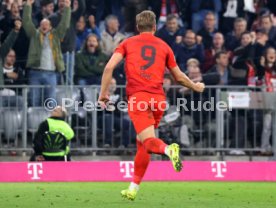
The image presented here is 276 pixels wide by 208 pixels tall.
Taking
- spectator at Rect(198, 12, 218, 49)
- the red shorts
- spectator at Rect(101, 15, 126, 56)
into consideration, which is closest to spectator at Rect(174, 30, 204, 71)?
spectator at Rect(198, 12, 218, 49)

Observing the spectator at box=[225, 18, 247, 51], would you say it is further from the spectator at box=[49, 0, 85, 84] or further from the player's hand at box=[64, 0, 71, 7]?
the player's hand at box=[64, 0, 71, 7]

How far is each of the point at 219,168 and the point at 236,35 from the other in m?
3.90

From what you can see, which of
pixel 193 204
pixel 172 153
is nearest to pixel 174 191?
pixel 193 204

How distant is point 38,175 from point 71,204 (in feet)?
21.7

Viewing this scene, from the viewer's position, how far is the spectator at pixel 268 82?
1953cm

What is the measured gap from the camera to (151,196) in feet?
41.4

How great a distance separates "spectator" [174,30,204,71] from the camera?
20062mm

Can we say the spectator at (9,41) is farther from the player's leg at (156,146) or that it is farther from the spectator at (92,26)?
the player's leg at (156,146)

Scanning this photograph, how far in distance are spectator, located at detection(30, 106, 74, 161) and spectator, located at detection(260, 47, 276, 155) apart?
172 inches

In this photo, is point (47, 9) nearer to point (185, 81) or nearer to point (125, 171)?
point (125, 171)

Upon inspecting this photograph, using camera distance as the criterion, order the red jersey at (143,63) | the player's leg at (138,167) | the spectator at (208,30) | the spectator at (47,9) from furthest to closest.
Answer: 1. the spectator at (208,30)
2. the spectator at (47,9)
3. the player's leg at (138,167)
4. the red jersey at (143,63)

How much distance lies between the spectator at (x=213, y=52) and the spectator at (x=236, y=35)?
30cm


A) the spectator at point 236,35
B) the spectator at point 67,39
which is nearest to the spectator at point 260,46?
the spectator at point 236,35

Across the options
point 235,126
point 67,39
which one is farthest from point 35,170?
point 235,126
